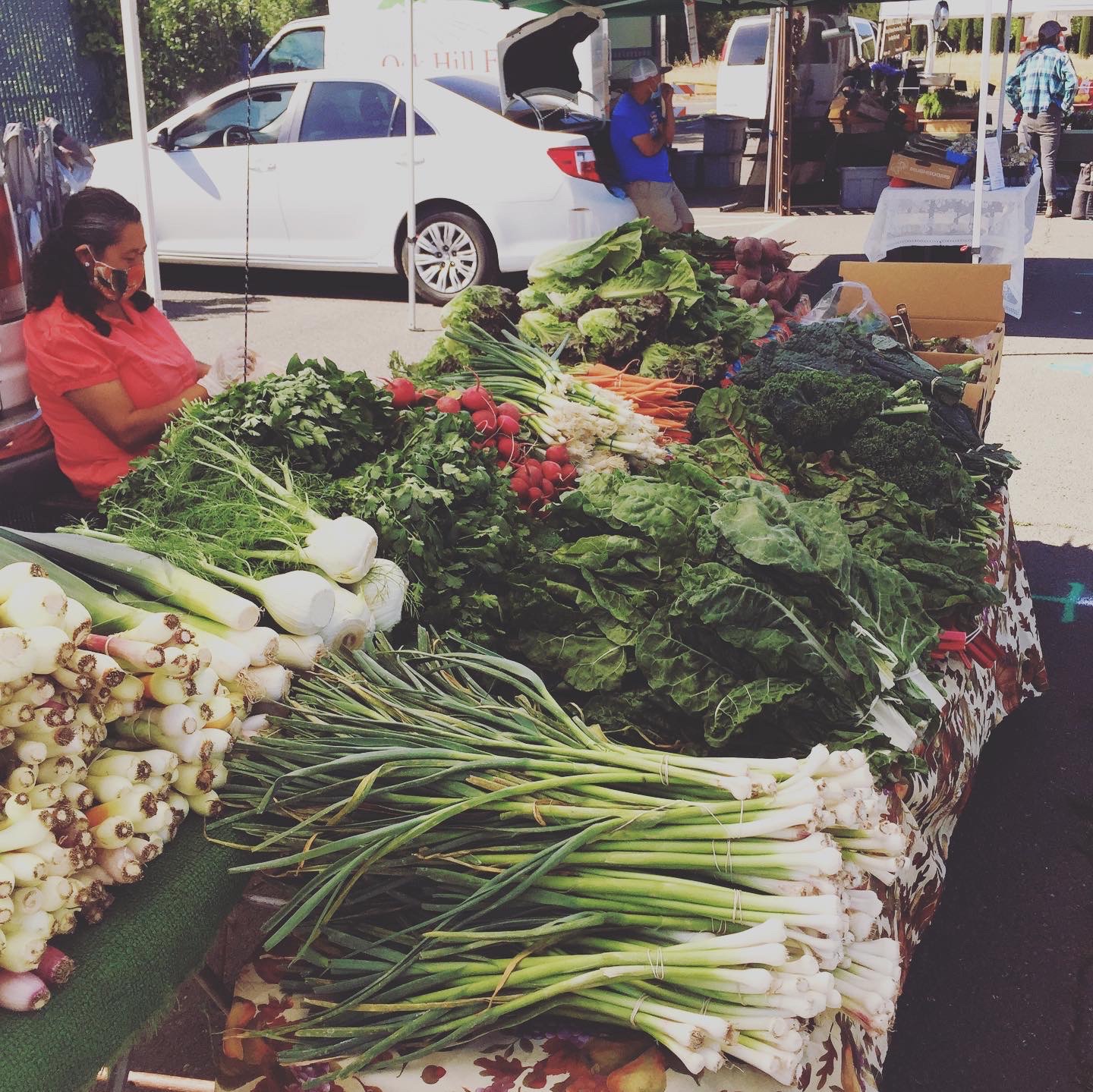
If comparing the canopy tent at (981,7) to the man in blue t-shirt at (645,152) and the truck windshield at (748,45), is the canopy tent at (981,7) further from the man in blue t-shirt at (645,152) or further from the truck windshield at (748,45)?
the truck windshield at (748,45)

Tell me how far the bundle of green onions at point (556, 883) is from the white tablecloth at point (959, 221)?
28.6 ft

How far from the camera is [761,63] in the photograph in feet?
65.8

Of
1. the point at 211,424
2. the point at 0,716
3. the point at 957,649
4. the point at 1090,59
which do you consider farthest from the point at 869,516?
the point at 1090,59

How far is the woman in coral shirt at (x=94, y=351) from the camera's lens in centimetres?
301

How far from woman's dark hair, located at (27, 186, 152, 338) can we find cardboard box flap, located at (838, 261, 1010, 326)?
3224 mm

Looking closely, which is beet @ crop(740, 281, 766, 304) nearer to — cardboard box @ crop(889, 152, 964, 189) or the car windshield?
the car windshield

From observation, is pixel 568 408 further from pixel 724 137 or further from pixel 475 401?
pixel 724 137

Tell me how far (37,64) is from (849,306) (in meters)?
5.10

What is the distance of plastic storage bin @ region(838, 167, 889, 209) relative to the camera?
14.1m

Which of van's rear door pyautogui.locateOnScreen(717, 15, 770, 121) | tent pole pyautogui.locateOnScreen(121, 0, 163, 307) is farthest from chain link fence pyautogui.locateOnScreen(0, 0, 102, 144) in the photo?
van's rear door pyautogui.locateOnScreen(717, 15, 770, 121)

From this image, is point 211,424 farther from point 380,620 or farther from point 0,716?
point 0,716

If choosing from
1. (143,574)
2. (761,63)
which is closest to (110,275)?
(143,574)

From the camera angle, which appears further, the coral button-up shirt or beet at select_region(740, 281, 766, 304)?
beet at select_region(740, 281, 766, 304)

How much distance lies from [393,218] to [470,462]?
7571 mm
